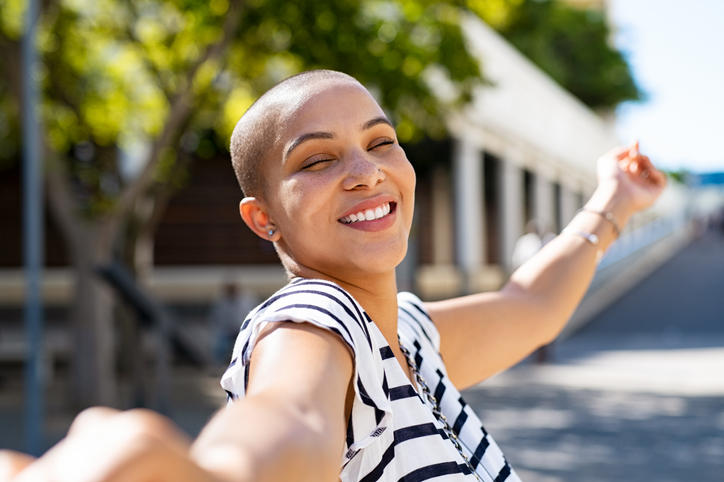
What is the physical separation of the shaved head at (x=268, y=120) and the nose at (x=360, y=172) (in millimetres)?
93

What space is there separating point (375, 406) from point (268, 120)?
16.1 inches

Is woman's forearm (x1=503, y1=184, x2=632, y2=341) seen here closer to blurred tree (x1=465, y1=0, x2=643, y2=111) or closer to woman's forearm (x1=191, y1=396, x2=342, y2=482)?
woman's forearm (x1=191, y1=396, x2=342, y2=482)

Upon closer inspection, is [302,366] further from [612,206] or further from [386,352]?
[612,206]

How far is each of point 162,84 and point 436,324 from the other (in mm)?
10699

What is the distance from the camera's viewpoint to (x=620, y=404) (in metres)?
10.2

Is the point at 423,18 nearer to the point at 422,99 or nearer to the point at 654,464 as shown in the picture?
the point at 422,99

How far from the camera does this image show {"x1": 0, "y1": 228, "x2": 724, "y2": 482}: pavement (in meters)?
7.41

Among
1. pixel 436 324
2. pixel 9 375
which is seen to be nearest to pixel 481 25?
pixel 9 375

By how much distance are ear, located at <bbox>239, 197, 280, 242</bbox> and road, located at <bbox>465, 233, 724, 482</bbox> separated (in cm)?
579

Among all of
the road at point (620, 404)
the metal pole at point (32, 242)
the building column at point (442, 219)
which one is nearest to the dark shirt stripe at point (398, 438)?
the road at point (620, 404)

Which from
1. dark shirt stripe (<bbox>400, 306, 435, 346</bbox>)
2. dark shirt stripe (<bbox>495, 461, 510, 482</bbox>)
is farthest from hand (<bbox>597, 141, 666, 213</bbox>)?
dark shirt stripe (<bbox>495, 461, 510, 482</bbox>)

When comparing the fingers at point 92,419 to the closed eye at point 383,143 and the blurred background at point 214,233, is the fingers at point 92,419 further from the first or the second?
the blurred background at point 214,233

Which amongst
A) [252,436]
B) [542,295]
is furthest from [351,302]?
[542,295]

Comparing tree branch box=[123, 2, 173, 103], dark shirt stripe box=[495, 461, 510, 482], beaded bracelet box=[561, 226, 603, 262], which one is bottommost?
dark shirt stripe box=[495, 461, 510, 482]
